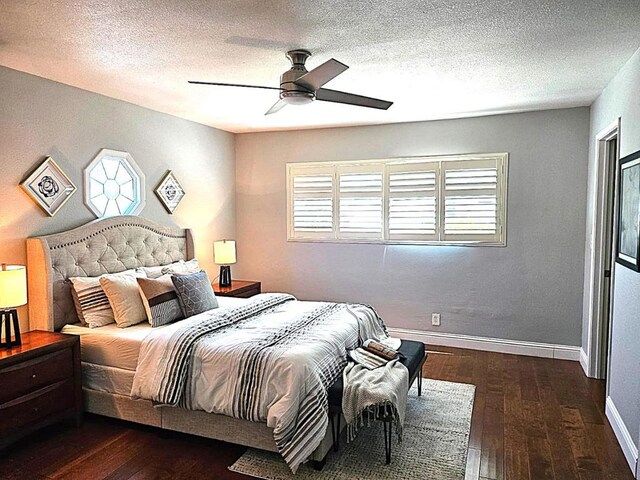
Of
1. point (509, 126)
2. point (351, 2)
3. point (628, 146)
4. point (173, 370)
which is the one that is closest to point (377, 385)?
point (173, 370)

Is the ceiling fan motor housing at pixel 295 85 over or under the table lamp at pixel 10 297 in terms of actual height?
over

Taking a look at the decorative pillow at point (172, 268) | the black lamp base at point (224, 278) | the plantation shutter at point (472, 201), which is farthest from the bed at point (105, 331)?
the plantation shutter at point (472, 201)

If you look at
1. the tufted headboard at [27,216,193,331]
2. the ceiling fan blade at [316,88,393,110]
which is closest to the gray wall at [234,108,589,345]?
the tufted headboard at [27,216,193,331]

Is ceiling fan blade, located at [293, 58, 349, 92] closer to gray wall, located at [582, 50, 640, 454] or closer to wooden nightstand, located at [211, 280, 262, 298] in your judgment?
gray wall, located at [582, 50, 640, 454]

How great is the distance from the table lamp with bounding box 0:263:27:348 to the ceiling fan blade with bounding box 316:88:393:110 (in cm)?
224

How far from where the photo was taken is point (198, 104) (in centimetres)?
447

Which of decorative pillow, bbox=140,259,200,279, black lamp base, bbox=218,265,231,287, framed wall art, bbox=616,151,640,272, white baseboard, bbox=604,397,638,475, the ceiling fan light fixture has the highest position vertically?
the ceiling fan light fixture

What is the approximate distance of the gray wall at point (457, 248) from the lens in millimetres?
4719

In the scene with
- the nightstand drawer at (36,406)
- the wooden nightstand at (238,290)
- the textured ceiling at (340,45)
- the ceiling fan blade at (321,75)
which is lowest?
the nightstand drawer at (36,406)

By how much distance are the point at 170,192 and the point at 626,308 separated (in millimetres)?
4131

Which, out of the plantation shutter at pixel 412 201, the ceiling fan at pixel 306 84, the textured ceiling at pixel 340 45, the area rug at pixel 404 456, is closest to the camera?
the textured ceiling at pixel 340 45

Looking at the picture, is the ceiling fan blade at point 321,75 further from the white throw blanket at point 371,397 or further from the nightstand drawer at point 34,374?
the nightstand drawer at point 34,374

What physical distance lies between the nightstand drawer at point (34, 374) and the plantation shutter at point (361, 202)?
327cm

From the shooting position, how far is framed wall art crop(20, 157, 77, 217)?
3.55 metres
